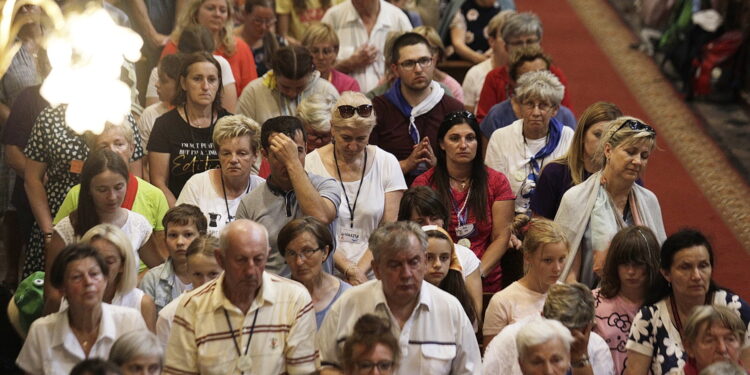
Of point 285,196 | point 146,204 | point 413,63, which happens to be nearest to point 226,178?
point 146,204

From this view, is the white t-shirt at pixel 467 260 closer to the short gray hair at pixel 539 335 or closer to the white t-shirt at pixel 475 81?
the short gray hair at pixel 539 335

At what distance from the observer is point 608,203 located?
6.07 m

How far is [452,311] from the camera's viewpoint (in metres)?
4.86

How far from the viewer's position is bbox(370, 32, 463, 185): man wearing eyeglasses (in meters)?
7.16

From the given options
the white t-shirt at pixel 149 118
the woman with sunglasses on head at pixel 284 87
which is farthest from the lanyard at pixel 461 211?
the white t-shirt at pixel 149 118

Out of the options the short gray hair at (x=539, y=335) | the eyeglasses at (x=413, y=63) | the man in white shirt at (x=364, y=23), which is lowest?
the short gray hair at (x=539, y=335)

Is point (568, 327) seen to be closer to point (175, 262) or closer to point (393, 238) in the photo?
point (393, 238)

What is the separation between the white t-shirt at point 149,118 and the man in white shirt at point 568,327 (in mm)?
2810

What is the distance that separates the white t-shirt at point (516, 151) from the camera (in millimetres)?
6938

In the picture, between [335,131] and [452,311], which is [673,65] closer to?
[335,131]

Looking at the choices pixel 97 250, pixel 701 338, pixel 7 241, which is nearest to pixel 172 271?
pixel 97 250

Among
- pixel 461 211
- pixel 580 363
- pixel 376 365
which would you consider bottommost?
pixel 580 363

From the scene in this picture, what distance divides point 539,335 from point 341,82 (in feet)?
11.4

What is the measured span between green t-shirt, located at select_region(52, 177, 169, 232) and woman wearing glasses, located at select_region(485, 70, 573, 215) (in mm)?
1854
